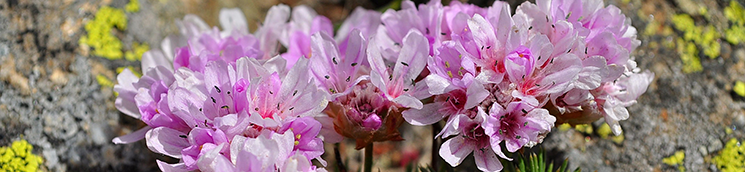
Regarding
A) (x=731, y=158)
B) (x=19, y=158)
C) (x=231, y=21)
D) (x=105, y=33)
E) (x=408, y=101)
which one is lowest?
(x=731, y=158)

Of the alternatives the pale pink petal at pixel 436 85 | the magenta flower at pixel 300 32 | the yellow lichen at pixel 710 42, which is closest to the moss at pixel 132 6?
the magenta flower at pixel 300 32

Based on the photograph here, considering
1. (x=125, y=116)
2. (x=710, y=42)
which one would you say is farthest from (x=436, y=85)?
(x=710, y=42)

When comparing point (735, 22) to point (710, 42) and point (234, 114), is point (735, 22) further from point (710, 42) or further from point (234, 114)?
point (234, 114)

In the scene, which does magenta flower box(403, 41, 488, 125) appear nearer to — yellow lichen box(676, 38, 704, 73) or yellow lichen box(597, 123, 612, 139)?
yellow lichen box(597, 123, 612, 139)

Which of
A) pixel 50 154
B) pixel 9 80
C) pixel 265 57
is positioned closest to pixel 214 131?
pixel 265 57

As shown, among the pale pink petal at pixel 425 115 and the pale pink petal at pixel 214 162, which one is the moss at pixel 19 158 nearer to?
the pale pink petal at pixel 214 162

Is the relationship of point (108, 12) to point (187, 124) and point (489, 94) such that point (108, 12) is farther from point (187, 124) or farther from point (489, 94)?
point (489, 94)

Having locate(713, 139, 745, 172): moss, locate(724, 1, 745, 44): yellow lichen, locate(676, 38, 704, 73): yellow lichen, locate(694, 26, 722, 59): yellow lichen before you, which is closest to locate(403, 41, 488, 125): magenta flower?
locate(713, 139, 745, 172): moss

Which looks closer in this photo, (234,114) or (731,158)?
(234,114)
